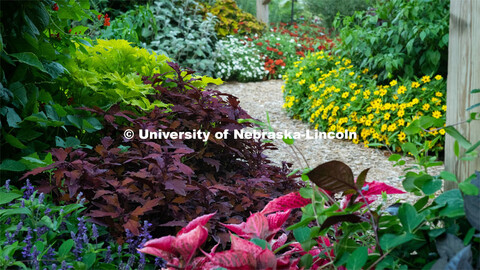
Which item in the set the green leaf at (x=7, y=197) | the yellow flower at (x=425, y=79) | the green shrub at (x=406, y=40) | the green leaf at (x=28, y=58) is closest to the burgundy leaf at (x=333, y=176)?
the green leaf at (x=7, y=197)

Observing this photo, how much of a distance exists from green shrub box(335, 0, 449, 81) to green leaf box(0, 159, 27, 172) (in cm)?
364

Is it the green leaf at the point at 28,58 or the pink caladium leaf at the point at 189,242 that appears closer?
the pink caladium leaf at the point at 189,242

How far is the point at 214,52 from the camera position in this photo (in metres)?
7.86

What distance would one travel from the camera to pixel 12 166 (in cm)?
169

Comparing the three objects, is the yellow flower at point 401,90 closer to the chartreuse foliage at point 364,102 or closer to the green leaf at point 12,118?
the chartreuse foliage at point 364,102

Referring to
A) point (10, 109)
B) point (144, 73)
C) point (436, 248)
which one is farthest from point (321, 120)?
point (436, 248)

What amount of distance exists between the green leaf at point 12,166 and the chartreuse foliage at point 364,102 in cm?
293

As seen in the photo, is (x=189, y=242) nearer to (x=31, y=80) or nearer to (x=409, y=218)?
(x=409, y=218)

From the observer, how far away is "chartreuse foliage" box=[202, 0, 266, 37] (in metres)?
8.91

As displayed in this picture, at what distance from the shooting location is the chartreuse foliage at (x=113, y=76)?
2143mm

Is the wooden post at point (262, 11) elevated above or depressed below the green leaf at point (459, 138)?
above

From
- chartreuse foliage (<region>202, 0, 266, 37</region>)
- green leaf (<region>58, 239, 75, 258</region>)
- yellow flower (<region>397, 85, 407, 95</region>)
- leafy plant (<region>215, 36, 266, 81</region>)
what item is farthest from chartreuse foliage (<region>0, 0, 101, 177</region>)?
chartreuse foliage (<region>202, 0, 266, 37</region>)

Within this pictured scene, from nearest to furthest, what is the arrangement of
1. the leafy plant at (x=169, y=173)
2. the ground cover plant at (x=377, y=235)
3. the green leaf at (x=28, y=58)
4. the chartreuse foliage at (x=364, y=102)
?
1. the ground cover plant at (x=377, y=235)
2. the leafy plant at (x=169, y=173)
3. the green leaf at (x=28, y=58)
4. the chartreuse foliage at (x=364, y=102)

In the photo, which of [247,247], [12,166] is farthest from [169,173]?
[247,247]
